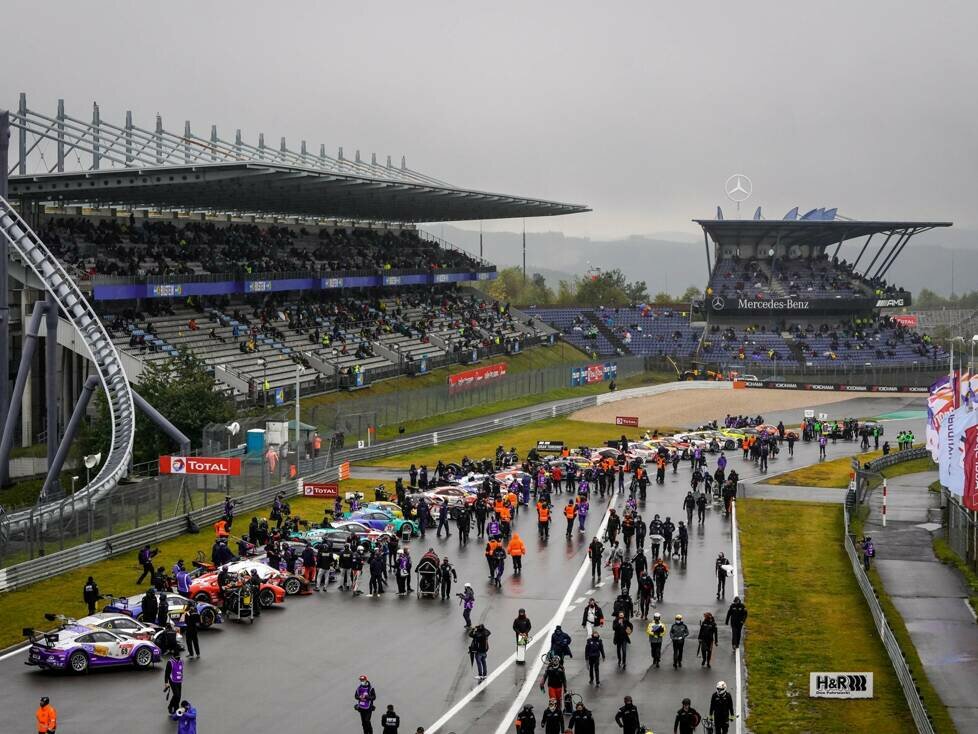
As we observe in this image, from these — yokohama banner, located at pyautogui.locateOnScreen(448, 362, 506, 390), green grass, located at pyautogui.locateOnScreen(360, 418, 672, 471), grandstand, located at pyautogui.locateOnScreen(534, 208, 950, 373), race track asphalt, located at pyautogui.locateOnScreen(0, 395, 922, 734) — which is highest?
grandstand, located at pyautogui.locateOnScreen(534, 208, 950, 373)

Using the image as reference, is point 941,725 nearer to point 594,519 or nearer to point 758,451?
point 594,519

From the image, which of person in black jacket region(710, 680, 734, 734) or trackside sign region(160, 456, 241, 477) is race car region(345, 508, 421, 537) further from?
person in black jacket region(710, 680, 734, 734)

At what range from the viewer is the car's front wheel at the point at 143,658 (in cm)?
2780

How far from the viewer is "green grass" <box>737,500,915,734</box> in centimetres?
2539

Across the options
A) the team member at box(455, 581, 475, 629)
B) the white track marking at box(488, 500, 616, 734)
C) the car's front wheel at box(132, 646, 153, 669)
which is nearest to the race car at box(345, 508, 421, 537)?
the white track marking at box(488, 500, 616, 734)

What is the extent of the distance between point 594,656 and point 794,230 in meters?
107

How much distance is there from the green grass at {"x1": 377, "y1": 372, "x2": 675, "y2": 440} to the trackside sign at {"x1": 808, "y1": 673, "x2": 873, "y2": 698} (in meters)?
43.5

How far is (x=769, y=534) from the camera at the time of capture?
45.6 meters

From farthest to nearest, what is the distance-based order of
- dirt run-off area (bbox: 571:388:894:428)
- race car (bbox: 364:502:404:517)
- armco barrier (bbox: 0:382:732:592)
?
dirt run-off area (bbox: 571:388:894:428) → race car (bbox: 364:502:404:517) → armco barrier (bbox: 0:382:732:592)

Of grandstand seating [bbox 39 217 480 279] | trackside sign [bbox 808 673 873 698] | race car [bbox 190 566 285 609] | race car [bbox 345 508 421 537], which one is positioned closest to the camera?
trackside sign [bbox 808 673 873 698]

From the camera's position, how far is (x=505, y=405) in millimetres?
84938

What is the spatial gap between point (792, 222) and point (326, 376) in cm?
6529

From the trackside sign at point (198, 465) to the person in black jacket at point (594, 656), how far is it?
2202 centimetres

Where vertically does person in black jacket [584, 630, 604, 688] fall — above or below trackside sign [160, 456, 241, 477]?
below
